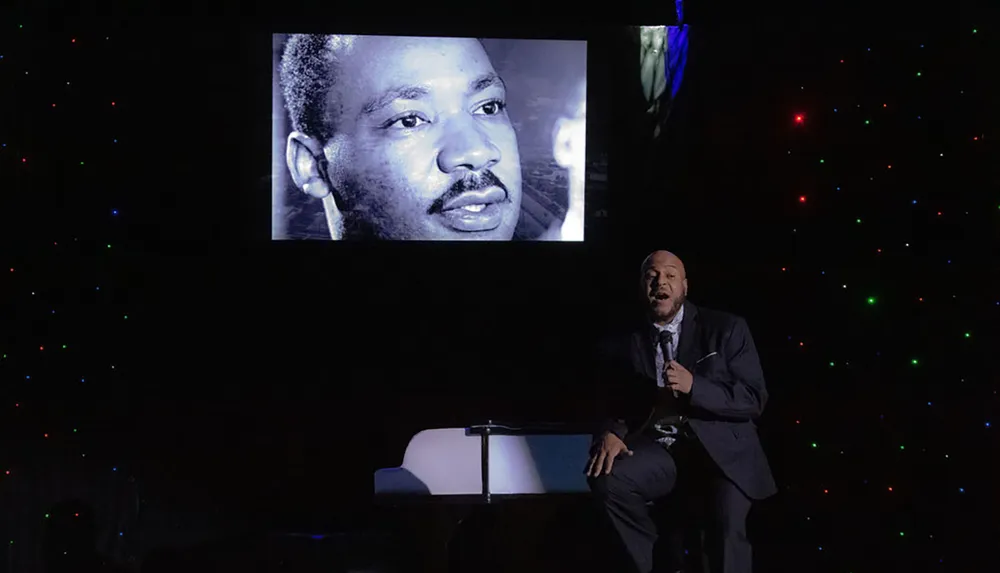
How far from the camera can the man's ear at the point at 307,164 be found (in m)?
5.88

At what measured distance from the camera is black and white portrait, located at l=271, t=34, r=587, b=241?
585 cm

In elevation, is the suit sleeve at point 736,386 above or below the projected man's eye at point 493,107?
below

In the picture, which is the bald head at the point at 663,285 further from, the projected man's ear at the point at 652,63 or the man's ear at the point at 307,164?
the man's ear at the point at 307,164

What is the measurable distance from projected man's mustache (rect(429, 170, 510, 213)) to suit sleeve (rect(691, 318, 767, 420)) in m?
2.48

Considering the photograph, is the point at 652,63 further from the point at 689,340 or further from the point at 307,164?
the point at 689,340

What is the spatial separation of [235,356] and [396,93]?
5.82ft

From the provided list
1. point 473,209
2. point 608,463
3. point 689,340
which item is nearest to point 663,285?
point 689,340

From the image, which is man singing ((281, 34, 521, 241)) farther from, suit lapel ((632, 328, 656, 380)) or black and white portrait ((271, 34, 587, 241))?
suit lapel ((632, 328, 656, 380))

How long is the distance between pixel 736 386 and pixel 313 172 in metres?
3.10

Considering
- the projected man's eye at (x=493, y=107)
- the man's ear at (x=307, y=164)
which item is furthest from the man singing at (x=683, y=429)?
the man's ear at (x=307, y=164)

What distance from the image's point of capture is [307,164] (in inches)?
232

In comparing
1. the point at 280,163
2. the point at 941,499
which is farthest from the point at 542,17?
the point at 941,499

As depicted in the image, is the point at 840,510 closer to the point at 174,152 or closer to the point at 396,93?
the point at 396,93

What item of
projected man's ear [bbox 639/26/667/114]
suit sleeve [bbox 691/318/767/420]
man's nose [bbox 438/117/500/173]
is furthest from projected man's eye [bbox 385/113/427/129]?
suit sleeve [bbox 691/318/767/420]
